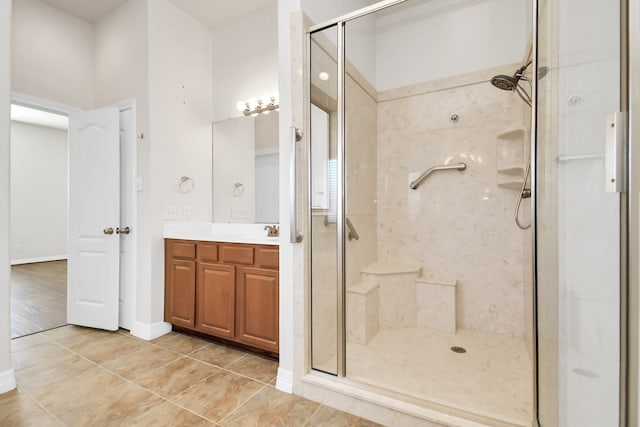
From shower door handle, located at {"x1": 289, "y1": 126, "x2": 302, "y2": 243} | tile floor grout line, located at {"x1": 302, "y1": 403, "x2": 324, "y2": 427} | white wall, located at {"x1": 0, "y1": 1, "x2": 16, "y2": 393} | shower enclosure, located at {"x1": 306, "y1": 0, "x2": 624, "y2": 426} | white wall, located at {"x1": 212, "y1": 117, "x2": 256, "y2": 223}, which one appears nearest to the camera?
shower enclosure, located at {"x1": 306, "y1": 0, "x2": 624, "y2": 426}

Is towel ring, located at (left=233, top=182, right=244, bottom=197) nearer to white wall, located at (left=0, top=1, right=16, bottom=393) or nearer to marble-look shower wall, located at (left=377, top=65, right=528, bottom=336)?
marble-look shower wall, located at (left=377, top=65, right=528, bottom=336)

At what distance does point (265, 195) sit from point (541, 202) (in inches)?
86.2

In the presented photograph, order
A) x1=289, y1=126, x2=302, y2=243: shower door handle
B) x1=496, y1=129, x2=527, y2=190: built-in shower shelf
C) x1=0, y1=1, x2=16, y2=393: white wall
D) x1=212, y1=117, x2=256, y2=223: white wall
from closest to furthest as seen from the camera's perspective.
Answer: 1. x1=289, y1=126, x2=302, y2=243: shower door handle
2. x1=0, y1=1, x2=16, y2=393: white wall
3. x1=496, y1=129, x2=527, y2=190: built-in shower shelf
4. x1=212, y1=117, x2=256, y2=223: white wall

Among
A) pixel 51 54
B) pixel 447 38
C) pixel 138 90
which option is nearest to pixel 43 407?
pixel 138 90

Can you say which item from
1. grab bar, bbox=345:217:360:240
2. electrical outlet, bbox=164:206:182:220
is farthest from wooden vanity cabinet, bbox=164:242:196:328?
grab bar, bbox=345:217:360:240

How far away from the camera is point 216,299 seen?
2.39 meters

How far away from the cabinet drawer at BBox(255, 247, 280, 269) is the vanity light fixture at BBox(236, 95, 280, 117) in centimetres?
148

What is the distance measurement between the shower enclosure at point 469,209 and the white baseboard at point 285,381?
0.65 feet

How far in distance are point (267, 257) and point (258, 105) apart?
1.62 metres

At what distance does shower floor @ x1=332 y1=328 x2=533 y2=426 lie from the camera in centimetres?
155

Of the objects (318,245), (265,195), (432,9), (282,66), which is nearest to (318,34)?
(282,66)

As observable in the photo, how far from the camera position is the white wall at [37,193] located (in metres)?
5.86

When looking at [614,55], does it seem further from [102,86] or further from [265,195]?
[102,86]

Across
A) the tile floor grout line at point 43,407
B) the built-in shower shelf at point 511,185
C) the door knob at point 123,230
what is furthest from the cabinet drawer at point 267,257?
the built-in shower shelf at point 511,185
